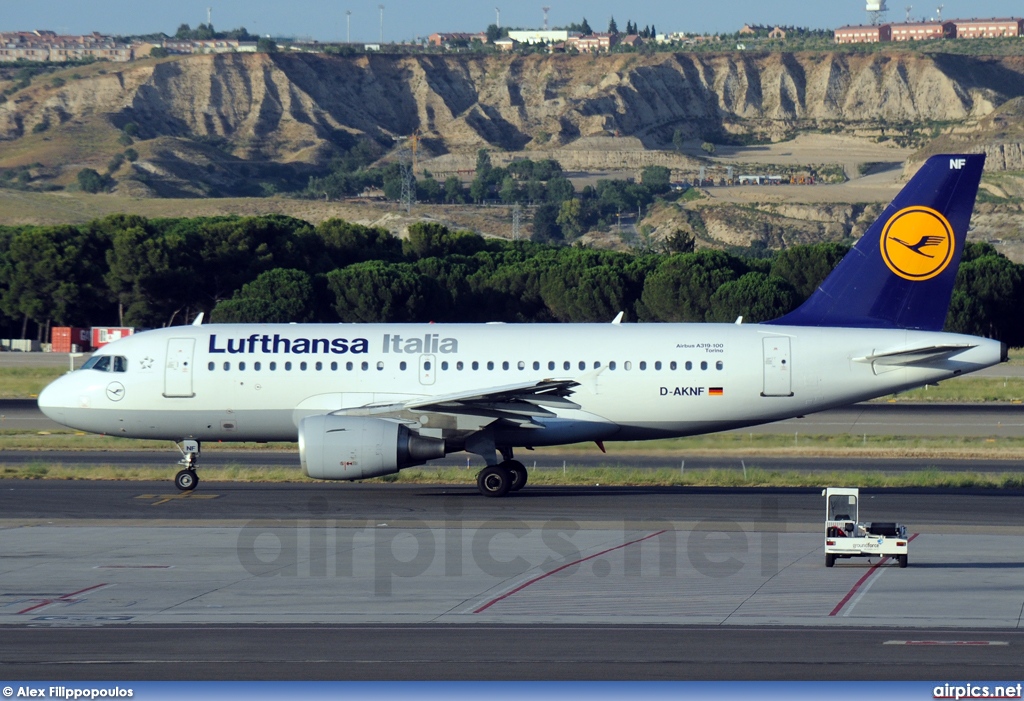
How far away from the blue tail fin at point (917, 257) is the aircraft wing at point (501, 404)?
6.57 metres

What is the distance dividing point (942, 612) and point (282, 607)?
8929 mm

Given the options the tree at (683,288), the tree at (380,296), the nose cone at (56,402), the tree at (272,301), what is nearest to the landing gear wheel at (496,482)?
the nose cone at (56,402)

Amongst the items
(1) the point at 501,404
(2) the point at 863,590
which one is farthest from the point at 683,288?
→ (2) the point at 863,590

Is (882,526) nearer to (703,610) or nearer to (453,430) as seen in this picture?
(703,610)

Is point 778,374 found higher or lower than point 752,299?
lower

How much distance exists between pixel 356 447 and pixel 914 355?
1223cm

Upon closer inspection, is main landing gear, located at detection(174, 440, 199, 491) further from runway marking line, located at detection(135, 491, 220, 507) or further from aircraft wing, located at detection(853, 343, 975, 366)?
aircraft wing, located at detection(853, 343, 975, 366)

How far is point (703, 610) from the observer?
61.0 ft

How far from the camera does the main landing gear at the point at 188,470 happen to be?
31344 mm

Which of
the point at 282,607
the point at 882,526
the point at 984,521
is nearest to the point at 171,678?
the point at 282,607

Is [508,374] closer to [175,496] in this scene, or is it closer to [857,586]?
[175,496]

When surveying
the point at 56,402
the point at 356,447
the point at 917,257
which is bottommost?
the point at 356,447

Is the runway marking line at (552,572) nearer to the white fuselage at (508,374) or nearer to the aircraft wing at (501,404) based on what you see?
the aircraft wing at (501,404)

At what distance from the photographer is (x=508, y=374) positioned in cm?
3123
